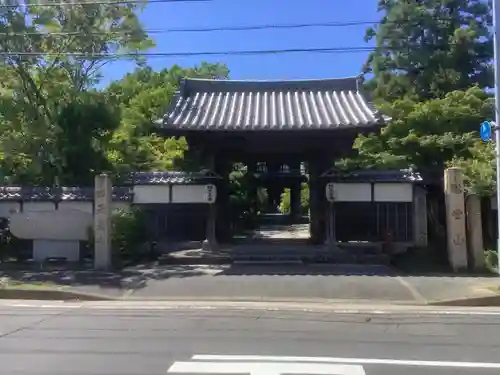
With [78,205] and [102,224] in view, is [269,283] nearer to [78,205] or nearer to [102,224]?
Result: [102,224]

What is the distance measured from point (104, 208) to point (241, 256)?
170 inches

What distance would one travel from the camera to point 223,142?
62.6 feet

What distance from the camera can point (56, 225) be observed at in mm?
17688

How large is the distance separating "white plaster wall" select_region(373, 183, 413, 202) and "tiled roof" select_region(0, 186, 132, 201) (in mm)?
7837

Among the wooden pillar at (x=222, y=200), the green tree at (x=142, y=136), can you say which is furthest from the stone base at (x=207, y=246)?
the green tree at (x=142, y=136)

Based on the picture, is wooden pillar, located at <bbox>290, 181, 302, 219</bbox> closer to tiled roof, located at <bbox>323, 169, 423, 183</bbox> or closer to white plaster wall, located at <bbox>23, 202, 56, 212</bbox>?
tiled roof, located at <bbox>323, 169, 423, 183</bbox>

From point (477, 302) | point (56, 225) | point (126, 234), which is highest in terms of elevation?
point (56, 225)

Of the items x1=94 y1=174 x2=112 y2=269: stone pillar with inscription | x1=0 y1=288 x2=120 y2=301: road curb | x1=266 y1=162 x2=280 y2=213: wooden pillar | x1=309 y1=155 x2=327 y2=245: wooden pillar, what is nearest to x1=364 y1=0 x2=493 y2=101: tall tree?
x1=266 y1=162 x2=280 y2=213: wooden pillar

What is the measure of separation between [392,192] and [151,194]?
7.62 meters

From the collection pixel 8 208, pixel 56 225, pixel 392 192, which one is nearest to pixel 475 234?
pixel 392 192

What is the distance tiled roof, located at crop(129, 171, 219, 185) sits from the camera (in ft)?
61.0

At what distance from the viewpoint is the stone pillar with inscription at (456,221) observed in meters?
16.1

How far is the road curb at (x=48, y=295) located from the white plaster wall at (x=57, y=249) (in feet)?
15.4

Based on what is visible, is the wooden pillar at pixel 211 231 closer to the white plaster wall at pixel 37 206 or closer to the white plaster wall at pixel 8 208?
the white plaster wall at pixel 37 206
